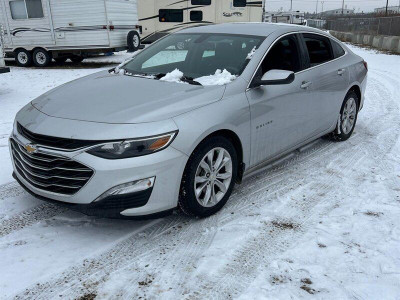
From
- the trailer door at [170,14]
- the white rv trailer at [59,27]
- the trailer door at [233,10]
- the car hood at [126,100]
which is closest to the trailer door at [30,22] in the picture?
the white rv trailer at [59,27]

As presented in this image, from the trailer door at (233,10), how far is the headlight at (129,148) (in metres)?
16.4

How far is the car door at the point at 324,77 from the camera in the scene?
4.59 metres

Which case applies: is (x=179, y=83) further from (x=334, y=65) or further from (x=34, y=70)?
(x=34, y=70)

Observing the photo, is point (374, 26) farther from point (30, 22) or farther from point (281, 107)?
point (281, 107)

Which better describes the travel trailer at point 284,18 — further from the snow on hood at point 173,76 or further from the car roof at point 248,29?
the snow on hood at point 173,76

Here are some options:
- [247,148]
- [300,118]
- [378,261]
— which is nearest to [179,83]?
[247,148]

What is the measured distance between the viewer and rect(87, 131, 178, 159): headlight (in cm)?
280

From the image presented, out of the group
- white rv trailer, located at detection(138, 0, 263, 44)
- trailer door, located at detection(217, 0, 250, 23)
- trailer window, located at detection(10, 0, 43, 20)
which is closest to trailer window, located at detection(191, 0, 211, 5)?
white rv trailer, located at detection(138, 0, 263, 44)

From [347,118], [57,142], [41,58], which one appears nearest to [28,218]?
[57,142]

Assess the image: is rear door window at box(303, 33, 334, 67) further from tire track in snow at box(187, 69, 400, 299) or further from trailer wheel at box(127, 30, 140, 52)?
trailer wheel at box(127, 30, 140, 52)

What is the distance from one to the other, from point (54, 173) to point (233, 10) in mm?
16753

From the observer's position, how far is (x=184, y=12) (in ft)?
58.9

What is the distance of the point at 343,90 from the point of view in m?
5.23

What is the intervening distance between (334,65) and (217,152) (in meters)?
2.59
